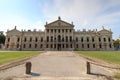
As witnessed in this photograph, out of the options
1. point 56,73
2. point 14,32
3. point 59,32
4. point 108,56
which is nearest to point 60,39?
point 59,32

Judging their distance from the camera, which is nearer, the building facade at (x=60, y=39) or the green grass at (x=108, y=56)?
the green grass at (x=108, y=56)

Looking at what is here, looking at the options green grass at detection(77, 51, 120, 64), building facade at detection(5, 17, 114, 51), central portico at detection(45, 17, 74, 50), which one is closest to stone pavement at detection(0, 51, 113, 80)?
green grass at detection(77, 51, 120, 64)

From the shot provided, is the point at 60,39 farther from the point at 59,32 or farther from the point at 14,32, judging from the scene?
the point at 14,32

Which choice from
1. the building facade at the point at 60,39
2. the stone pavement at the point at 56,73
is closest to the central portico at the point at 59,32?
the building facade at the point at 60,39

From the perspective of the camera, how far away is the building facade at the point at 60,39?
7400cm

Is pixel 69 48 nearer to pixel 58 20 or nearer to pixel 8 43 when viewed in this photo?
pixel 58 20

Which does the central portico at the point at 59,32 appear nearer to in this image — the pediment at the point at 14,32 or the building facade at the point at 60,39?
the building facade at the point at 60,39

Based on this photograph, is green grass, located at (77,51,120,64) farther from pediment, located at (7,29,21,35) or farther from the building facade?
pediment, located at (7,29,21,35)

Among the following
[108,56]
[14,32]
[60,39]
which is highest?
[14,32]

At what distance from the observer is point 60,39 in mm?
74750

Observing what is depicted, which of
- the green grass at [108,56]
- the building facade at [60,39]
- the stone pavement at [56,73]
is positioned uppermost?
the building facade at [60,39]

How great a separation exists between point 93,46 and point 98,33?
8774 millimetres

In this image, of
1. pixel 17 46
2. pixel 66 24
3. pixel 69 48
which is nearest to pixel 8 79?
pixel 69 48

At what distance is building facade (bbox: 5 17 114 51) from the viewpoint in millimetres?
74000
